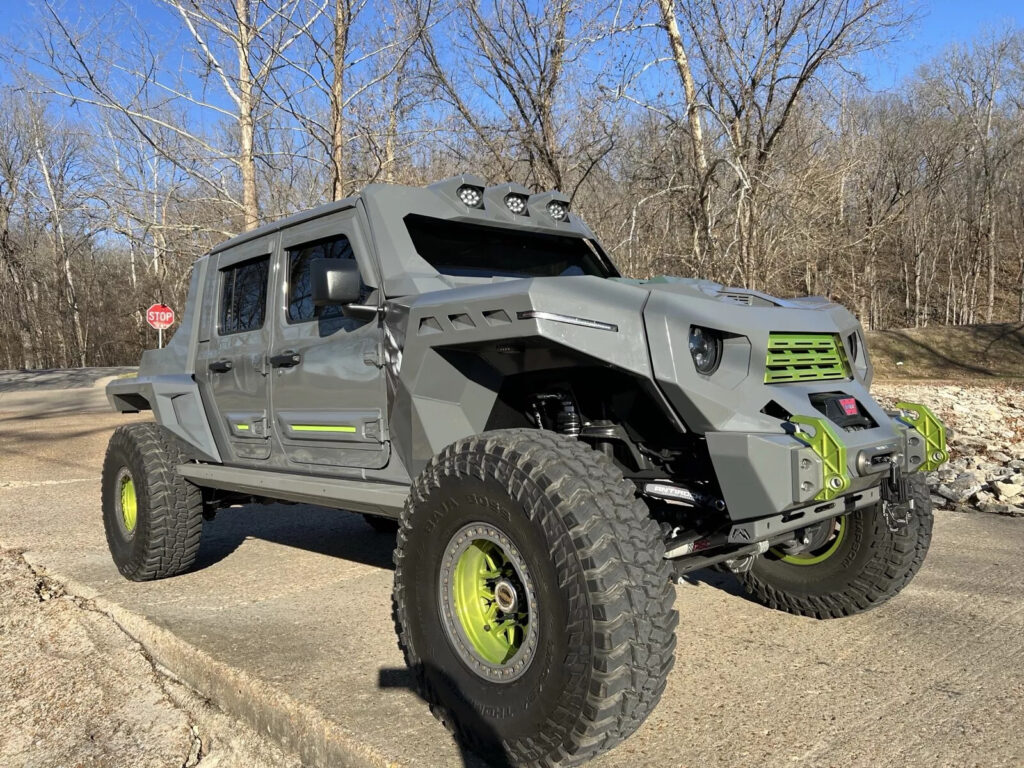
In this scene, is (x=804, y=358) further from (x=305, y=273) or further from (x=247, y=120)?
(x=247, y=120)

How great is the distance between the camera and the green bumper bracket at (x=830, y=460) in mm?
2400

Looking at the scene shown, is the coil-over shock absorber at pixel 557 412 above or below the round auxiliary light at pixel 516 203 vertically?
below

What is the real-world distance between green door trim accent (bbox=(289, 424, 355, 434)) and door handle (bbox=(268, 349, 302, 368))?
0.99ft

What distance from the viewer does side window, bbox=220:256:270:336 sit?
421cm

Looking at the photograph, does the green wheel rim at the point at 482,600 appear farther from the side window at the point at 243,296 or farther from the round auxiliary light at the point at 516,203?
the side window at the point at 243,296

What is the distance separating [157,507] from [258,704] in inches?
72.3

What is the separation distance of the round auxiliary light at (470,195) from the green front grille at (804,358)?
1.63m

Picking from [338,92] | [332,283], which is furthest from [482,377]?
[338,92]

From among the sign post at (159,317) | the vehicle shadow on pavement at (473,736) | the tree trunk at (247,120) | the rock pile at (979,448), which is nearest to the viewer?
the vehicle shadow on pavement at (473,736)

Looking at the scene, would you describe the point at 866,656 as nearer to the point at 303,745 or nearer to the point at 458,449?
the point at 458,449

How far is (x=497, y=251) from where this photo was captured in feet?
12.9

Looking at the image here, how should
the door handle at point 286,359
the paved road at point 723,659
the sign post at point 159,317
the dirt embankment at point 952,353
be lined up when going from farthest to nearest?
the sign post at point 159,317 → the dirt embankment at point 952,353 → the door handle at point 286,359 → the paved road at point 723,659

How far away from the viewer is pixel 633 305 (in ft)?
8.34

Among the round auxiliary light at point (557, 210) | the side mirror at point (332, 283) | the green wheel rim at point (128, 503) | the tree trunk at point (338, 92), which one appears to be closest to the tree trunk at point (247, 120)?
the tree trunk at point (338, 92)
